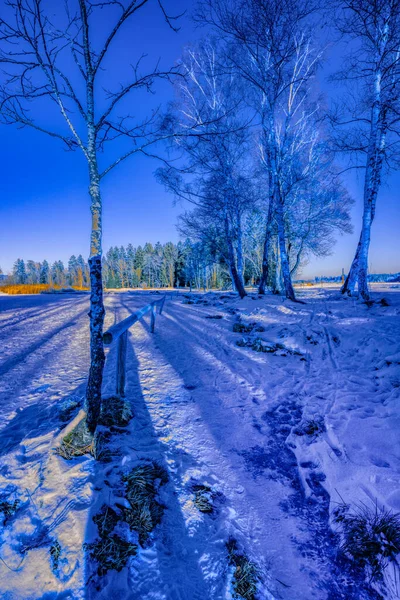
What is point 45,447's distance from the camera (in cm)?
263

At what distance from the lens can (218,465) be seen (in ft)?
8.77

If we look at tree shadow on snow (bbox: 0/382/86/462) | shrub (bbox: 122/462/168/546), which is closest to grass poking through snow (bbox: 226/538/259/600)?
shrub (bbox: 122/462/168/546)

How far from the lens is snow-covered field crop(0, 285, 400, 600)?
1660mm

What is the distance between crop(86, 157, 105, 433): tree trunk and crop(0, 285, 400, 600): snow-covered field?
55cm

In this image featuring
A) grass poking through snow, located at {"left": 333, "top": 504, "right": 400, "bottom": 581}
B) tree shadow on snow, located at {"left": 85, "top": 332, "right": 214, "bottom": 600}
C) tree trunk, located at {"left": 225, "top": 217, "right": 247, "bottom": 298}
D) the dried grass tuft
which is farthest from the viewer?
tree trunk, located at {"left": 225, "top": 217, "right": 247, "bottom": 298}

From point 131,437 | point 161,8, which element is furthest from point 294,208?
point 131,437

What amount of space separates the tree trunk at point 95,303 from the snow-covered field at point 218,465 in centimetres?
55

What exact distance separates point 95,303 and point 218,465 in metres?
2.27

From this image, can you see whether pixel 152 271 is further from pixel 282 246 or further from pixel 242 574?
pixel 242 574

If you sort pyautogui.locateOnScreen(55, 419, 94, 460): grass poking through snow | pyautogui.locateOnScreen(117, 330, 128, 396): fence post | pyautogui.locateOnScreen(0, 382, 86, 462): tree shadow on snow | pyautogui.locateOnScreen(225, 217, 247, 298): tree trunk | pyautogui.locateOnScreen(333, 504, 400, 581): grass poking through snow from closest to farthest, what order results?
pyautogui.locateOnScreen(333, 504, 400, 581): grass poking through snow < pyautogui.locateOnScreen(55, 419, 94, 460): grass poking through snow < pyautogui.locateOnScreen(0, 382, 86, 462): tree shadow on snow < pyautogui.locateOnScreen(117, 330, 128, 396): fence post < pyautogui.locateOnScreen(225, 217, 247, 298): tree trunk

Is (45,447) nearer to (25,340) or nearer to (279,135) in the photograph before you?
(25,340)

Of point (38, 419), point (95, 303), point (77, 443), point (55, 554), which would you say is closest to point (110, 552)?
point (55, 554)

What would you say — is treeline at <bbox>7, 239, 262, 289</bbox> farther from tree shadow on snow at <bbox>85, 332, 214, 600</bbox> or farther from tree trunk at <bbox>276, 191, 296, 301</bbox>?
tree shadow on snow at <bbox>85, 332, 214, 600</bbox>

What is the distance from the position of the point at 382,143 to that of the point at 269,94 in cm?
504
